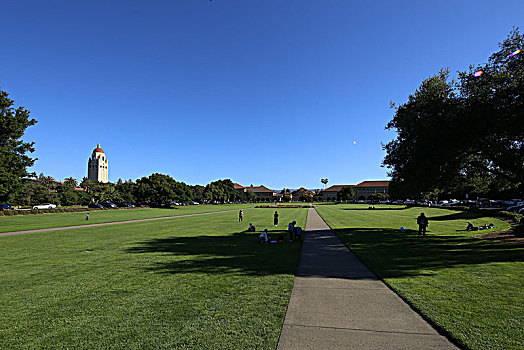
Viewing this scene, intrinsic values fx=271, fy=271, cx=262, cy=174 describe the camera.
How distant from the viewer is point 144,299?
704 centimetres

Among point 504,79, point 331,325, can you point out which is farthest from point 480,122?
point 331,325

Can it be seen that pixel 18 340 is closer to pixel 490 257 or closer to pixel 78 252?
pixel 78 252

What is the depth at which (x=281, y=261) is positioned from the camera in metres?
11.5

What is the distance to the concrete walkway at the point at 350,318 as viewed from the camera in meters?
4.70

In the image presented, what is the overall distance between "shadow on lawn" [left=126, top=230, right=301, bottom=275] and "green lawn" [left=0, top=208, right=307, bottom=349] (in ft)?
0.15

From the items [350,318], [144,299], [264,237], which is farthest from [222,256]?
[350,318]

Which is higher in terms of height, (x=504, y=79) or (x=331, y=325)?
(x=504, y=79)

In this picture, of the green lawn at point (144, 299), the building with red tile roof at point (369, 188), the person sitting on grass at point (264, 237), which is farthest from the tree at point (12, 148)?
the building with red tile roof at point (369, 188)

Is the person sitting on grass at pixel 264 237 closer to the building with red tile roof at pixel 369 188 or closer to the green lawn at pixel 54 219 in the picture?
the green lawn at pixel 54 219

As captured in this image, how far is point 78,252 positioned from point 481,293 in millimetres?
16471

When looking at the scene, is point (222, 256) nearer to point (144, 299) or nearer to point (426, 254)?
point (144, 299)

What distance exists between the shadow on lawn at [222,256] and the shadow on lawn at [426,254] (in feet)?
11.2

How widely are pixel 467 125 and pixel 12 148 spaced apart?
4475 cm

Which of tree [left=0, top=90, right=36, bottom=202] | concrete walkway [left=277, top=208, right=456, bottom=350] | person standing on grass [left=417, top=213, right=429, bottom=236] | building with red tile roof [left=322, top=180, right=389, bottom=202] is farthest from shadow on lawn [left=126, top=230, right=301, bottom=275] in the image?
building with red tile roof [left=322, top=180, right=389, bottom=202]
